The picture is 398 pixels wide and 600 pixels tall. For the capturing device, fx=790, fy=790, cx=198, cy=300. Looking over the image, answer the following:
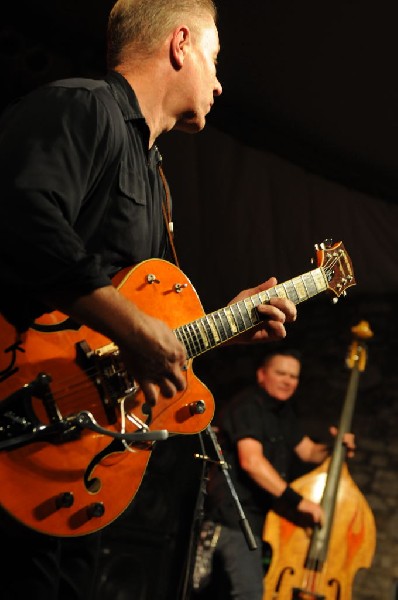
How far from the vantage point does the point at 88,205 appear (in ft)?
6.43

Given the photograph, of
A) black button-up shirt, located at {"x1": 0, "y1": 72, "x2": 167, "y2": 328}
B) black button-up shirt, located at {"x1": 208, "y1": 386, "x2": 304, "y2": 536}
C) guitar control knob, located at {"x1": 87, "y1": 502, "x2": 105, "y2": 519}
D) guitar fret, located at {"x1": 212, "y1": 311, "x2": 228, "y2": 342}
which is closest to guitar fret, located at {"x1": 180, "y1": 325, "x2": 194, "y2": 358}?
guitar fret, located at {"x1": 212, "y1": 311, "x2": 228, "y2": 342}

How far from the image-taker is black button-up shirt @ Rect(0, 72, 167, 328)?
1.68 metres

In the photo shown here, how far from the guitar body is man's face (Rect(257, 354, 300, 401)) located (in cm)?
383

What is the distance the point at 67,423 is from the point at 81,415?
0.13ft

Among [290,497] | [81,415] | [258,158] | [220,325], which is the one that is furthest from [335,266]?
[258,158]

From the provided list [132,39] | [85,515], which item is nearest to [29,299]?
[85,515]

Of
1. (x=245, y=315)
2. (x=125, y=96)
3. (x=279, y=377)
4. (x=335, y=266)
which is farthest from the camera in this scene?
(x=279, y=377)

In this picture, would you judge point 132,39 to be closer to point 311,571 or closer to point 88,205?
point 88,205

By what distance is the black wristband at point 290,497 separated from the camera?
527 centimetres

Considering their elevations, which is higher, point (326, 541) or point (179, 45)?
point (179, 45)

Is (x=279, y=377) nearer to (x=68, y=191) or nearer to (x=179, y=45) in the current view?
(x=179, y=45)

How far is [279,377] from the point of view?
19.4 feet

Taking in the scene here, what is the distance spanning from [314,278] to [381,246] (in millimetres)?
3764

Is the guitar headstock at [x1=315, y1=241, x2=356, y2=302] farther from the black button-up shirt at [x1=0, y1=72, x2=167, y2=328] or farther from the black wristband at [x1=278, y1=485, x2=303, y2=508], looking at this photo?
the black wristband at [x1=278, y1=485, x2=303, y2=508]
